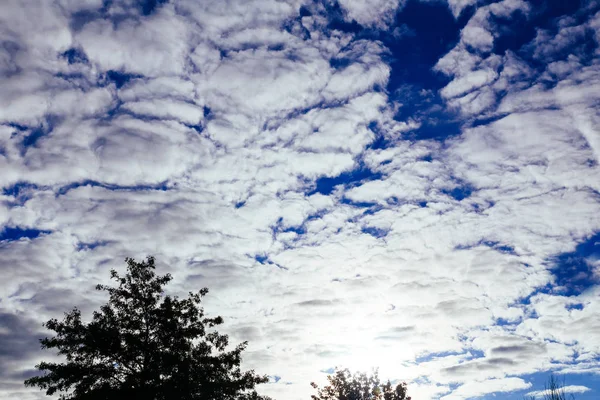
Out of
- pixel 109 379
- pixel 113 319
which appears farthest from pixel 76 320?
pixel 109 379

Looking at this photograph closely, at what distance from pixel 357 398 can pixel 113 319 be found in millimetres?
33960

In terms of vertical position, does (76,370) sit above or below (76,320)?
below

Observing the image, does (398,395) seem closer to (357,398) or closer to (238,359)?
(357,398)

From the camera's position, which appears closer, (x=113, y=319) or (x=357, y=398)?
(x=113, y=319)

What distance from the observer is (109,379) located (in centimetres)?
2820

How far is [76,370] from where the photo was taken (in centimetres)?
2805

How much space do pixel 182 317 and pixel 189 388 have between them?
15.4 feet

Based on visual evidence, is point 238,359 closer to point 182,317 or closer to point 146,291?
point 182,317

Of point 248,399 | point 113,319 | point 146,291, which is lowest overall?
point 248,399

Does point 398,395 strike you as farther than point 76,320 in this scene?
Yes

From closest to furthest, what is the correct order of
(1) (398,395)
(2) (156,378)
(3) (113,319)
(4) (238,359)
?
(2) (156,378)
(3) (113,319)
(4) (238,359)
(1) (398,395)

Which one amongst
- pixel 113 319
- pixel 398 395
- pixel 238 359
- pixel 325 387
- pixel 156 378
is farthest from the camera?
pixel 325 387

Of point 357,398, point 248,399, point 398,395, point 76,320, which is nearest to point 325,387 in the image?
point 357,398

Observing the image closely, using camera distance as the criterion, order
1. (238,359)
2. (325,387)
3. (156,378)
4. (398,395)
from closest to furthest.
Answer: (156,378)
(238,359)
(398,395)
(325,387)
